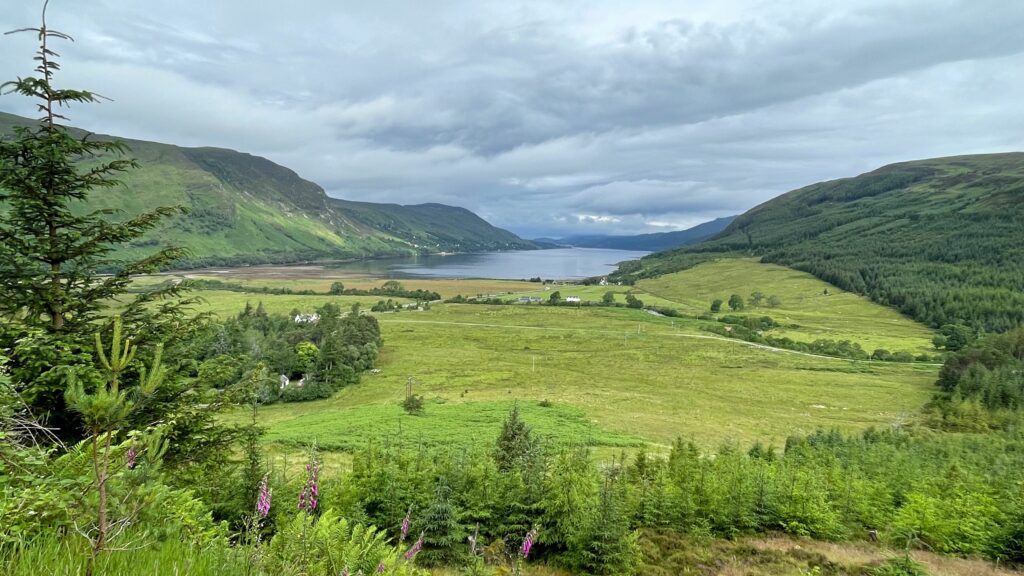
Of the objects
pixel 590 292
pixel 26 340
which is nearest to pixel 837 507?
pixel 26 340

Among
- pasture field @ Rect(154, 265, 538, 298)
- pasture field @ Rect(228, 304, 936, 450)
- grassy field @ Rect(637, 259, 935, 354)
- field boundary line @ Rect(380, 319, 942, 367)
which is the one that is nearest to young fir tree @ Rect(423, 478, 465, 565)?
pasture field @ Rect(228, 304, 936, 450)

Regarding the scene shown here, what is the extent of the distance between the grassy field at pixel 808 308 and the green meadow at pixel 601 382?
3.51 feet

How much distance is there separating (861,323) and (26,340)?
15048cm

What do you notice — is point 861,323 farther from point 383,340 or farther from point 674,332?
point 383,340

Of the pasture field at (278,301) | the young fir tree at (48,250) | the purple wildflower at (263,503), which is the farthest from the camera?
the pasture field at (278,301)

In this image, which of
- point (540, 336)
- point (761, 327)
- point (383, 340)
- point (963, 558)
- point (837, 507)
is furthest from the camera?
point (761, 327)

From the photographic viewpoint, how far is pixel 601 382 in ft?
234

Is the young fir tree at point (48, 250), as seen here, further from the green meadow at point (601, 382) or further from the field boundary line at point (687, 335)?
the field boundary line at point (687, 335)

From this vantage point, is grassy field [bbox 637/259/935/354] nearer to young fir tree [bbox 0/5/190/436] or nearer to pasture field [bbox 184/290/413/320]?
pasture field [bbox 184/290/413/320]

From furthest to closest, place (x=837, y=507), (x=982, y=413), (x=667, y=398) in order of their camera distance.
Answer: (x=667, y=398) → (x=982, y=413) → (x=837, y=507)

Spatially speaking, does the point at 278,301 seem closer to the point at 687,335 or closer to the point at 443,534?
the point at 687,335

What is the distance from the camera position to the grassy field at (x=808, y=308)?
106625mm

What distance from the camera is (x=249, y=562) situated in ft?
11.3

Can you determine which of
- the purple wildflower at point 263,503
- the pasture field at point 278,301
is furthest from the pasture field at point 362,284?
the purple wildflower at point 263,503
